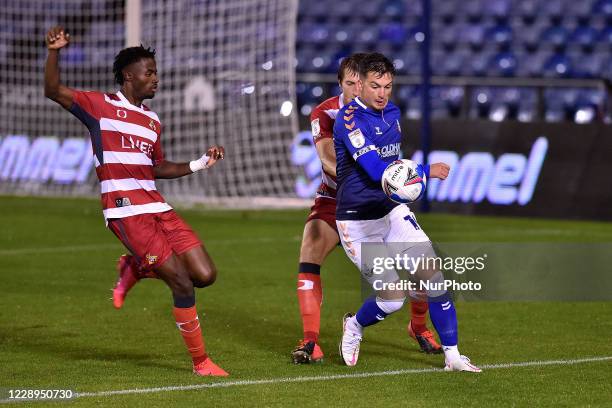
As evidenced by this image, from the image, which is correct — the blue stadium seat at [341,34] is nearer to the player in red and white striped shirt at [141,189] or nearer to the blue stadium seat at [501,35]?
the blue stadium seat at [501,35]

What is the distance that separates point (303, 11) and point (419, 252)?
15.8 m

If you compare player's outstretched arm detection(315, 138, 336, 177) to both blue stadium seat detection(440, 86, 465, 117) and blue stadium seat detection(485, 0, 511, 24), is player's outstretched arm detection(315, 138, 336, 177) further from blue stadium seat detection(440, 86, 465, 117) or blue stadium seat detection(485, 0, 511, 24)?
blue stadium seat detection(485, 0, 511, 24)

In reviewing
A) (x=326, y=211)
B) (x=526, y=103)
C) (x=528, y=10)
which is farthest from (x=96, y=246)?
(x=528, y=10)

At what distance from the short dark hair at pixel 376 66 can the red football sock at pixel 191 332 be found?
1.57 m

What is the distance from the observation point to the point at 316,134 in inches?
288

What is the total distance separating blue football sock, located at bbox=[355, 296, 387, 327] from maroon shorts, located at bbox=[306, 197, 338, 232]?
0.67 metres

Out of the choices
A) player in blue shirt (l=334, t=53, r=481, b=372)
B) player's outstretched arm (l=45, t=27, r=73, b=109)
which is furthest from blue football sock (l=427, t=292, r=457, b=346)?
player's outstretched arm (l=45, t=27, r=73, b=109)

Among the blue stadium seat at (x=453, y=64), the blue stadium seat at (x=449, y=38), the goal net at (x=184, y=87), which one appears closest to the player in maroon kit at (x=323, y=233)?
the goal net at (x=184, y=87)

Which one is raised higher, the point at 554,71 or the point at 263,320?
the point at 554,71

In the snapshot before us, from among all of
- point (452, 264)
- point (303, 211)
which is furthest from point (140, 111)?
point (303, 211)

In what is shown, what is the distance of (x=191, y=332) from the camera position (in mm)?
6609

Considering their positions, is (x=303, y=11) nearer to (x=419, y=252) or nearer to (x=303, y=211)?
(x=303, y=211)

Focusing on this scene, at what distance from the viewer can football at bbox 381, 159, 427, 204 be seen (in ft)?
20.9

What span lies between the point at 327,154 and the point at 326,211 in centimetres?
41
